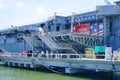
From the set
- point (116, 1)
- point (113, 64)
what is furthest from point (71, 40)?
point (113, 64)

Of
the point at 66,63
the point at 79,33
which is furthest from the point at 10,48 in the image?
the point at 66,63

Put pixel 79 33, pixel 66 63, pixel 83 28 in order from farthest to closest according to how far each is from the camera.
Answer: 1. pixel 83 28
2. pixel 79 33
3. pixel 66 63

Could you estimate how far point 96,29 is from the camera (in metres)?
62.0

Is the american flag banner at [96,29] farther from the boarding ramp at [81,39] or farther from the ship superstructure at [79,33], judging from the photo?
the boarding ramp at [81,39]

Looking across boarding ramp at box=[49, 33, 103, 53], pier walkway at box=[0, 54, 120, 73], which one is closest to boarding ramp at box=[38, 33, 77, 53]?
boarding ramp at box=[49, 33, 103, 53]

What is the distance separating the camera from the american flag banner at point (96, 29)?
61.1 meters

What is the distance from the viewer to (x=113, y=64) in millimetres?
33656

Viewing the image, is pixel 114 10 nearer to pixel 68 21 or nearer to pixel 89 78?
pixel 68 21

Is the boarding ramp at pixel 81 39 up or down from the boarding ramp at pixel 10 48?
up

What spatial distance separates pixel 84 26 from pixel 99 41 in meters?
6.90

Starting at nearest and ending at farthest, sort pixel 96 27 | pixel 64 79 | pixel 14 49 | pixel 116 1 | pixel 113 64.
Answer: pixel 113 64, pixel 64 79, pixel 116 1, pixel 96 27, pixel 14 49

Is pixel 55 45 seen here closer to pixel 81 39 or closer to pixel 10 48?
pixel 81 39

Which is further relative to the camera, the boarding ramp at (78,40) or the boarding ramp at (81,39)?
the boarding ramp at (78,40)

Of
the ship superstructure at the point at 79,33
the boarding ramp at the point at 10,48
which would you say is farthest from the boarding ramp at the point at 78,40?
the boarding ramp at the point at 10,48
